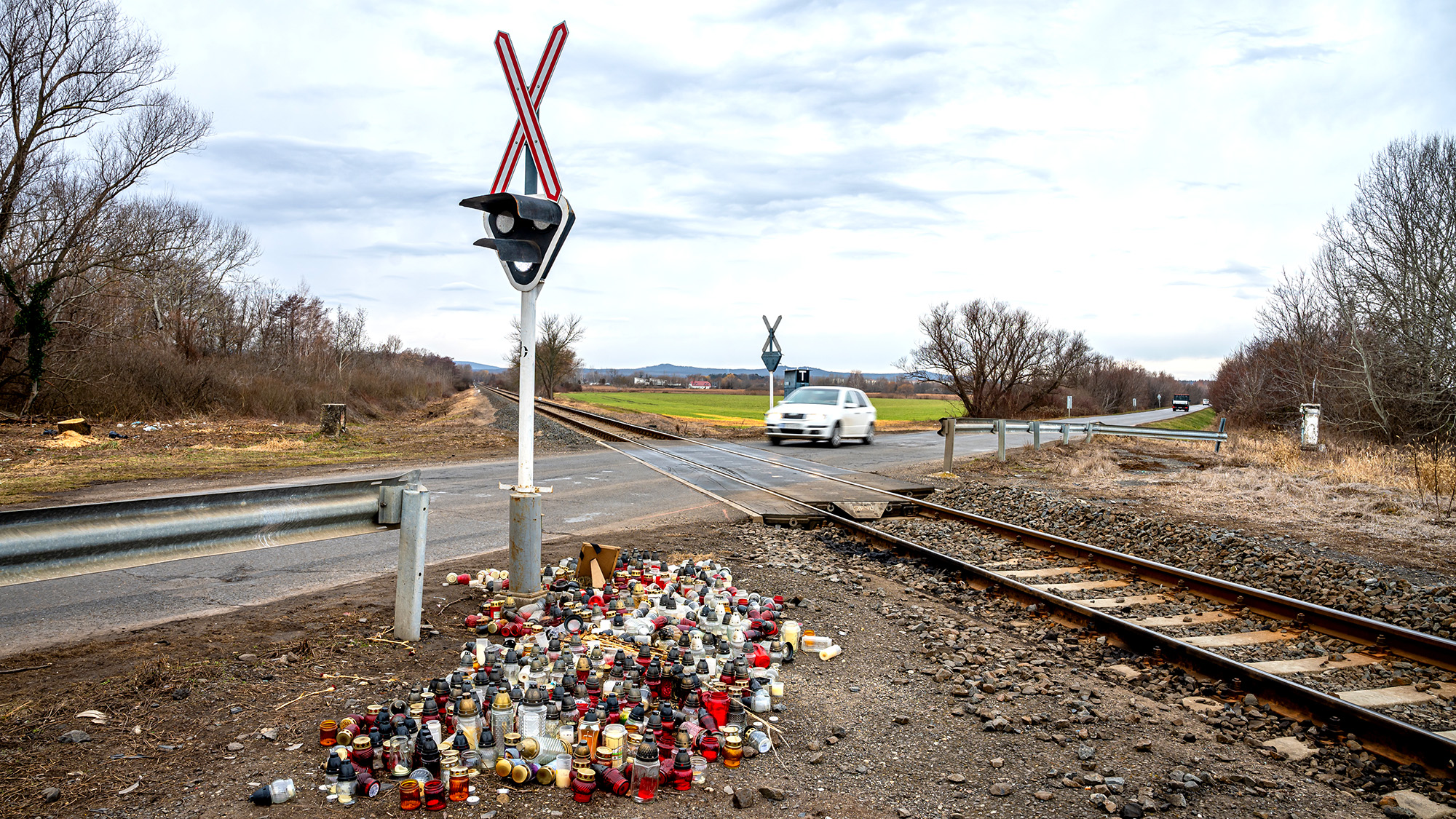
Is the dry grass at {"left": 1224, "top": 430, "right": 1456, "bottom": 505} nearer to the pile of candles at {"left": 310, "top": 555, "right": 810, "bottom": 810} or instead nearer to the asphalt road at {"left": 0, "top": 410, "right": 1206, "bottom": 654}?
the asphalt road at {"left": 0, "top": 410, "right": 1206, "bottom": 654}

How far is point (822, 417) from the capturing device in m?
24.1

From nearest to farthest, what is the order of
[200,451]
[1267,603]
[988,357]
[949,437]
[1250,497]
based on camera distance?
[1267,603] → [1250,497] → [949,437] → [200,451] → [988,357]

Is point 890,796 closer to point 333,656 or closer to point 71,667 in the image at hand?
point 333,656

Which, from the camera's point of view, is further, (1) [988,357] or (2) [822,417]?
(1) [988,357]

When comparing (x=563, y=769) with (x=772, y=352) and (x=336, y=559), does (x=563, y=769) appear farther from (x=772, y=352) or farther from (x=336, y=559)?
(x=772, y=352)

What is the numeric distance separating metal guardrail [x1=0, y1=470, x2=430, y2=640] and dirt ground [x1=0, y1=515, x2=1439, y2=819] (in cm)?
66

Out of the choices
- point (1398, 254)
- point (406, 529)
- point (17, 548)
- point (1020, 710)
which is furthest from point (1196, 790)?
point (1398, 254)

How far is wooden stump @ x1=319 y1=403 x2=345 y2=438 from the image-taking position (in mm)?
22672

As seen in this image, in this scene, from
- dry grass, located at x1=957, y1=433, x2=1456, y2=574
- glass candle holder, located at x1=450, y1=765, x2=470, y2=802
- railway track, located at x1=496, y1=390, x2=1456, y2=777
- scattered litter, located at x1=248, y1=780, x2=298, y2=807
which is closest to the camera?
scattered litter, located at x1=248, y1=780, x2=298, y2=807

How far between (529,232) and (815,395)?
66.1 ft

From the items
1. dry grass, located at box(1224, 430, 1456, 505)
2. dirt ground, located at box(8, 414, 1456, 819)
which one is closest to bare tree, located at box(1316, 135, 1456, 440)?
dry grass, located at box(1224, 430, 1456, 505)

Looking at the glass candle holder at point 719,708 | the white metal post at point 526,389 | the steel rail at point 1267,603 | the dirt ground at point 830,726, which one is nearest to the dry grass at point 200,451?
the dirt ground at point 830,726

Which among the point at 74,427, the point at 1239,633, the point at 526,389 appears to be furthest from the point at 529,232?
the point at 74,427

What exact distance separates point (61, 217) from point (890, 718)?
101 feet
